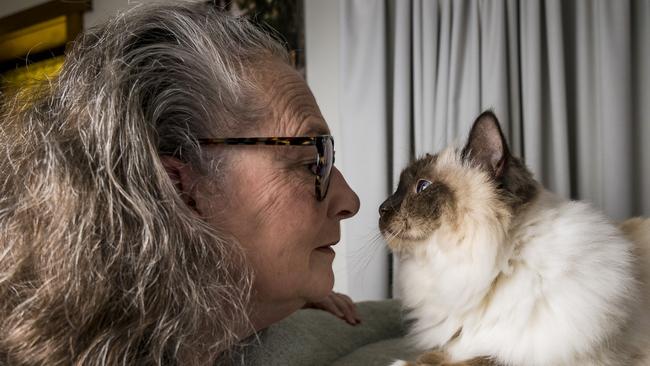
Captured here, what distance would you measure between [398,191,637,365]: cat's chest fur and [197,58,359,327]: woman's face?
10.3 inches

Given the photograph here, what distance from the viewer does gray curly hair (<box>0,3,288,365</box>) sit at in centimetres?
78

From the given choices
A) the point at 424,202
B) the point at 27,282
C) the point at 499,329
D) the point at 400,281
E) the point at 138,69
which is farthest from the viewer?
the point at 400,281

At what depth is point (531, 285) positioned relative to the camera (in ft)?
3.45

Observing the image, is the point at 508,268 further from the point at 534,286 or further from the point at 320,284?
the point at 320,284

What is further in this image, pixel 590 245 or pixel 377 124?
pixel 377 124

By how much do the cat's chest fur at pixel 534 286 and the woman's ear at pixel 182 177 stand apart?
508 mm

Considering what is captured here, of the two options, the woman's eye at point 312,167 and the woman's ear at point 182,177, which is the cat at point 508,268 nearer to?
the woman's eye at point 312,167

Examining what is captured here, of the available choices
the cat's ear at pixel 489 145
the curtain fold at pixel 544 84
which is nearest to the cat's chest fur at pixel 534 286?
the cat's ear at pixel 489 145

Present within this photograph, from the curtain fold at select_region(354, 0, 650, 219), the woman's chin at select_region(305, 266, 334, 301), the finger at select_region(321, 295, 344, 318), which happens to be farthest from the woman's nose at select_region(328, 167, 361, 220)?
the curtain fold at select_region(354, 0, 650, 219)

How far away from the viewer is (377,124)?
8.50 ft

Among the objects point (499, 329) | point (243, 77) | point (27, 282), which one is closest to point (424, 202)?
point (499, 329)

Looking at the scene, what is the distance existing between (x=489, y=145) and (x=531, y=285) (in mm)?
299

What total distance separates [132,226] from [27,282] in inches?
6.0

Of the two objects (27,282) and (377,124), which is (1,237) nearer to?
(27,282)
